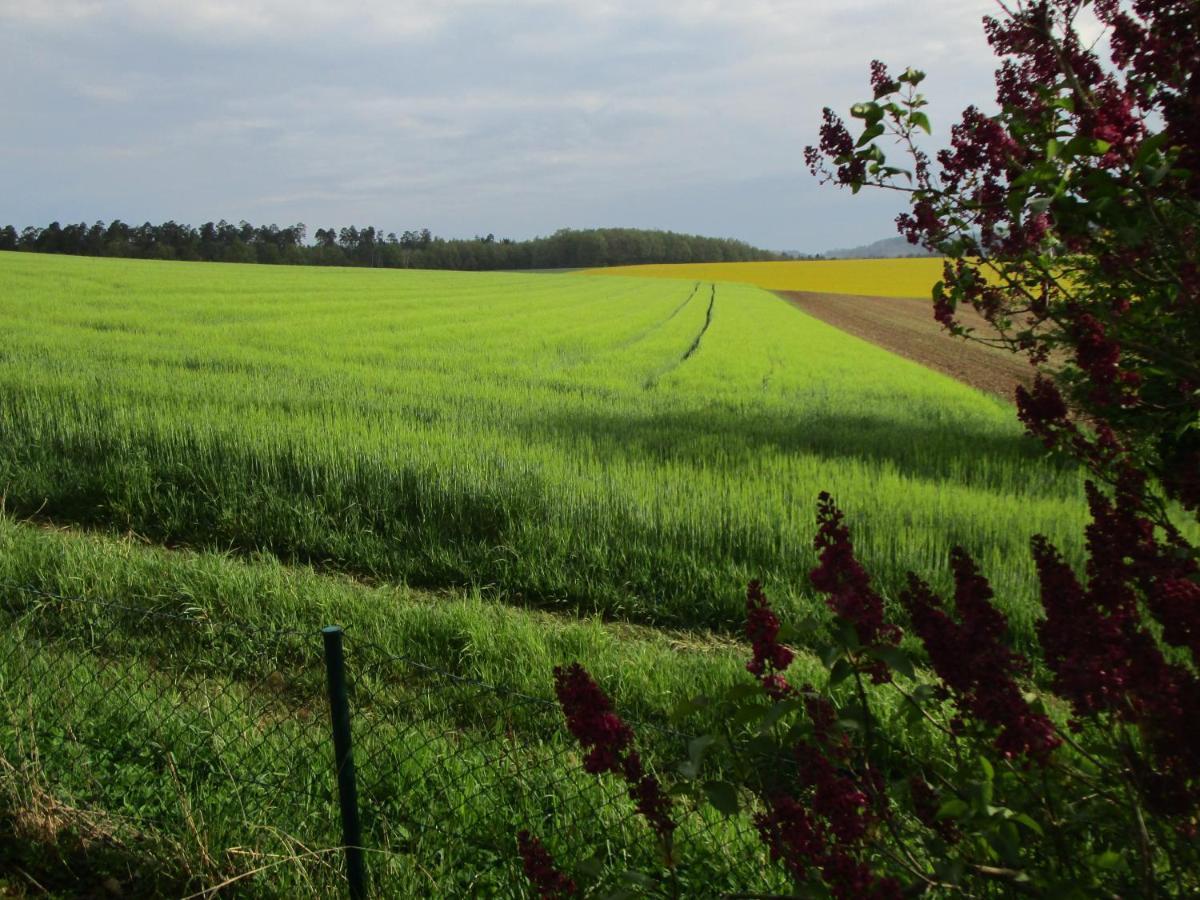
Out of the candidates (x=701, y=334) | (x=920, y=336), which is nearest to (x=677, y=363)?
(x=701, y=334)

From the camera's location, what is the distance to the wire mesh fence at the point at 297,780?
3096 mm

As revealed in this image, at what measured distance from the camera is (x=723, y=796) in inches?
58.4

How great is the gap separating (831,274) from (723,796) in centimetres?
7693

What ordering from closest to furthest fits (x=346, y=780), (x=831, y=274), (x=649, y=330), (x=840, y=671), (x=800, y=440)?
(x=840, y=671) < (x=346, y=780) < (x=800, y=440) < (x=649, y=330) < (x=831, y=274)

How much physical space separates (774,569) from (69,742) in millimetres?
4104

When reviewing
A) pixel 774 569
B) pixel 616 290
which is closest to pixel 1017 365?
pixel 774 569

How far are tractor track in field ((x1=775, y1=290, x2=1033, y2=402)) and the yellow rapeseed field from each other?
13.0 ft

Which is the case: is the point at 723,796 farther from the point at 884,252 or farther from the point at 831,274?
the point at 884,252

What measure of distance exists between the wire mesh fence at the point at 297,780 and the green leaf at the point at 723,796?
1202mm

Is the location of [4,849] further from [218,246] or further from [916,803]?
[218,246]

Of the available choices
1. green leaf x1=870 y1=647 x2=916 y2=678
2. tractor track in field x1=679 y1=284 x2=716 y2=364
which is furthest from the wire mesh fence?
tractor track in field x1=679 y1=284 x2=716 y2=364

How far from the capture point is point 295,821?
336 centimetres

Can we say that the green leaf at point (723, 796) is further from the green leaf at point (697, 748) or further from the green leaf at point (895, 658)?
the green leaf at point (895, 658)

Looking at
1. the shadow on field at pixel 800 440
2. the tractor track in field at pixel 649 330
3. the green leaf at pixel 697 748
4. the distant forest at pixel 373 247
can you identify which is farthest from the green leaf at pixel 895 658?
the distant forest at pixel 373 247
